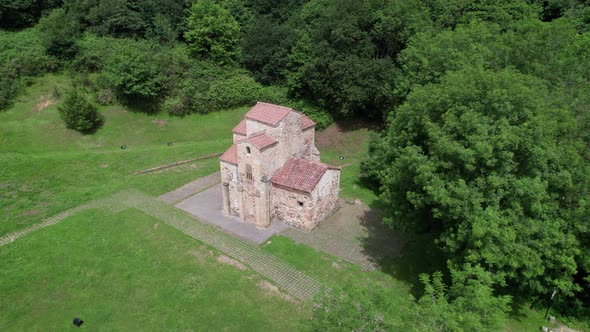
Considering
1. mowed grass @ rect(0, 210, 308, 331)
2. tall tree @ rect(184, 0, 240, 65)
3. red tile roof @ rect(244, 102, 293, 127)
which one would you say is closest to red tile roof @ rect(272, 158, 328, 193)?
red tile roof @ rect(244, 102, 293, 127)

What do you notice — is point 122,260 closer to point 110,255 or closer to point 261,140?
point 110,255

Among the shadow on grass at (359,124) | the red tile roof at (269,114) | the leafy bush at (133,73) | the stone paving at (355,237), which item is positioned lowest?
the stone paving at (355,237)

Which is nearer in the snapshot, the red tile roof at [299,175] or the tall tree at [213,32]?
the red tile roof at [299,175]

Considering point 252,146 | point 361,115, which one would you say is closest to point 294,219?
point 252,146

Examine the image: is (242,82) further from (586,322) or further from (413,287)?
(586,322)

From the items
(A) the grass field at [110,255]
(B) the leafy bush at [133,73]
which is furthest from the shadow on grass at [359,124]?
(B) the leafy bush at [133,73]

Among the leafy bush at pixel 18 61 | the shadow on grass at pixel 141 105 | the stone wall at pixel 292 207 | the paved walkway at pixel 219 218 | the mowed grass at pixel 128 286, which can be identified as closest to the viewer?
the mowed grass at pixel 128 286

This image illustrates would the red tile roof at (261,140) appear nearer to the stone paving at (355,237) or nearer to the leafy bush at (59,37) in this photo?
the stone paving at (355,237)

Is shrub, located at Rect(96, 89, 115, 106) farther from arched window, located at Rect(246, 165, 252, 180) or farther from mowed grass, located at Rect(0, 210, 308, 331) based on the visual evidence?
arched window, located at Rect(246, 165, 252, 180)
